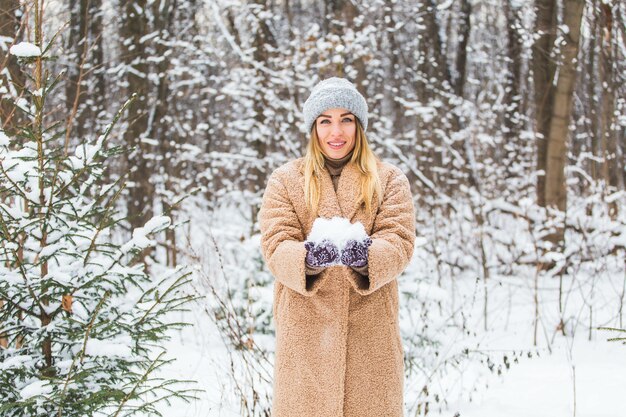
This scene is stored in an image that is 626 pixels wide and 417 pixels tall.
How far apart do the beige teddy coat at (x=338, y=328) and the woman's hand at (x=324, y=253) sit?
190 mm

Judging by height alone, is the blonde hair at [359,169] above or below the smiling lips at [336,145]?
below

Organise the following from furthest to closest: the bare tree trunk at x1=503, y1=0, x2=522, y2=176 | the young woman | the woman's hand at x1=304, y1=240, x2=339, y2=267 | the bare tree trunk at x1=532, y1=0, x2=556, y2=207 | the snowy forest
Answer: the bare tree trunk at x1=503, y1=0, x2=522, y2=176, the bare tree trunk at x1=532, y1=0, x2=556, y2=207, the snowy forest, the young woman, the woman's hand at x1=304, y1=240, x2=339, y2=267

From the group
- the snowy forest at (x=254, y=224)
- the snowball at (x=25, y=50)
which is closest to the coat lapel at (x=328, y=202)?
the snowy forest at (x=254, y=224)

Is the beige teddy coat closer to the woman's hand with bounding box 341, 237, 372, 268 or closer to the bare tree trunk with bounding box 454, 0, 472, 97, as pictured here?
the woman's hand with bounding box 341, 237, 372, 268

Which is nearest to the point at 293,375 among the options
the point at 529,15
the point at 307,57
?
the point at 307,57

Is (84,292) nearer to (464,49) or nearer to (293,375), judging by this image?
(293,375)

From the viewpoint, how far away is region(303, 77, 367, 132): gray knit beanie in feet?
7.74

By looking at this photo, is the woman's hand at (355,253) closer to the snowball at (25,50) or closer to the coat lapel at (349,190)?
the coat lapel at (349,190)

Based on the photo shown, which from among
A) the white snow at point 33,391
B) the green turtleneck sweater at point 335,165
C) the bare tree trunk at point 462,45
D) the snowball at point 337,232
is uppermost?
the bare tree trunk at point 462,45

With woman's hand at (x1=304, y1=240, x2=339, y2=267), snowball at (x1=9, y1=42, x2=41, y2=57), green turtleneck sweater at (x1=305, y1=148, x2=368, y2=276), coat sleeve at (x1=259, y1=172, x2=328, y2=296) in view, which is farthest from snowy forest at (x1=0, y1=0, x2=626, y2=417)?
woman's hand at (x1=304, y1=240, x2=339, y2=267)

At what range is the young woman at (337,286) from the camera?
2174 millimetres

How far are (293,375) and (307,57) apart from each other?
7446 mm

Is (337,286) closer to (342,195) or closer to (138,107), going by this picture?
(342,195)

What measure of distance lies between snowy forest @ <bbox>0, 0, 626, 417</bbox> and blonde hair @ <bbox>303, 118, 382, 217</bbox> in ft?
1.86
